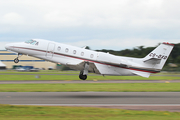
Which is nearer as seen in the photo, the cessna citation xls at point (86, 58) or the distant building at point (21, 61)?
the cessna citation xls at point (86, 58)

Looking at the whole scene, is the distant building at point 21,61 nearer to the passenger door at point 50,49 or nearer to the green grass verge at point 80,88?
the green grass verge at point 80,88

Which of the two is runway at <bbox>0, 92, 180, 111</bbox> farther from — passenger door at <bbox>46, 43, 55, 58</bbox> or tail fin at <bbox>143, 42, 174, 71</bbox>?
passenger door at <bbox>46, 43, 55, 58</bbox>

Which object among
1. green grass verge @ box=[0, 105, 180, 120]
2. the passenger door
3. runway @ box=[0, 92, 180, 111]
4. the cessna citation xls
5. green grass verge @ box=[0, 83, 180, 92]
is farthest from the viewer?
green grass verge @ box=[0, 83, 180, 92]

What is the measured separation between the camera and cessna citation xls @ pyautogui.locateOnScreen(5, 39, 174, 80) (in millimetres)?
24969

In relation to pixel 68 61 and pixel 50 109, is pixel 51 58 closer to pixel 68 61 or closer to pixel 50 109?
pixel 68 61

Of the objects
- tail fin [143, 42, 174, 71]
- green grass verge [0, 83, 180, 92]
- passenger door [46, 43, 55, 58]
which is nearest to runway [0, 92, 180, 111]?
tail fin [143, 42, 174, 71]

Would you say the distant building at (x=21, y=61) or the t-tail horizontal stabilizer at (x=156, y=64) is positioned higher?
the t-tail horizontal stabilizer at (x=156, y=64)

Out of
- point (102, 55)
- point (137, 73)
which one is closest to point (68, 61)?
point (102, 55)

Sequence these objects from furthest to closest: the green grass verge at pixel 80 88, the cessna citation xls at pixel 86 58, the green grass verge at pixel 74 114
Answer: the green grass verge at pixel 80 88 → the cessna citation xls at pixel 86 58 → the green grass verge at pixel 74 114

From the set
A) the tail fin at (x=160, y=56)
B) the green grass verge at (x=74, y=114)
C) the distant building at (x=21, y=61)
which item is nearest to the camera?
the green grass verge at (x=74, y=114)

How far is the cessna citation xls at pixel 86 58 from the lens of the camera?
24969 mm

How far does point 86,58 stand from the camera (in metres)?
25.1

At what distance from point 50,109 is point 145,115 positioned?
282 inches

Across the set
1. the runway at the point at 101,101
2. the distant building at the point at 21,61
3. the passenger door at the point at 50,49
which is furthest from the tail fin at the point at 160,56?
the distant building at the point at 21,61
